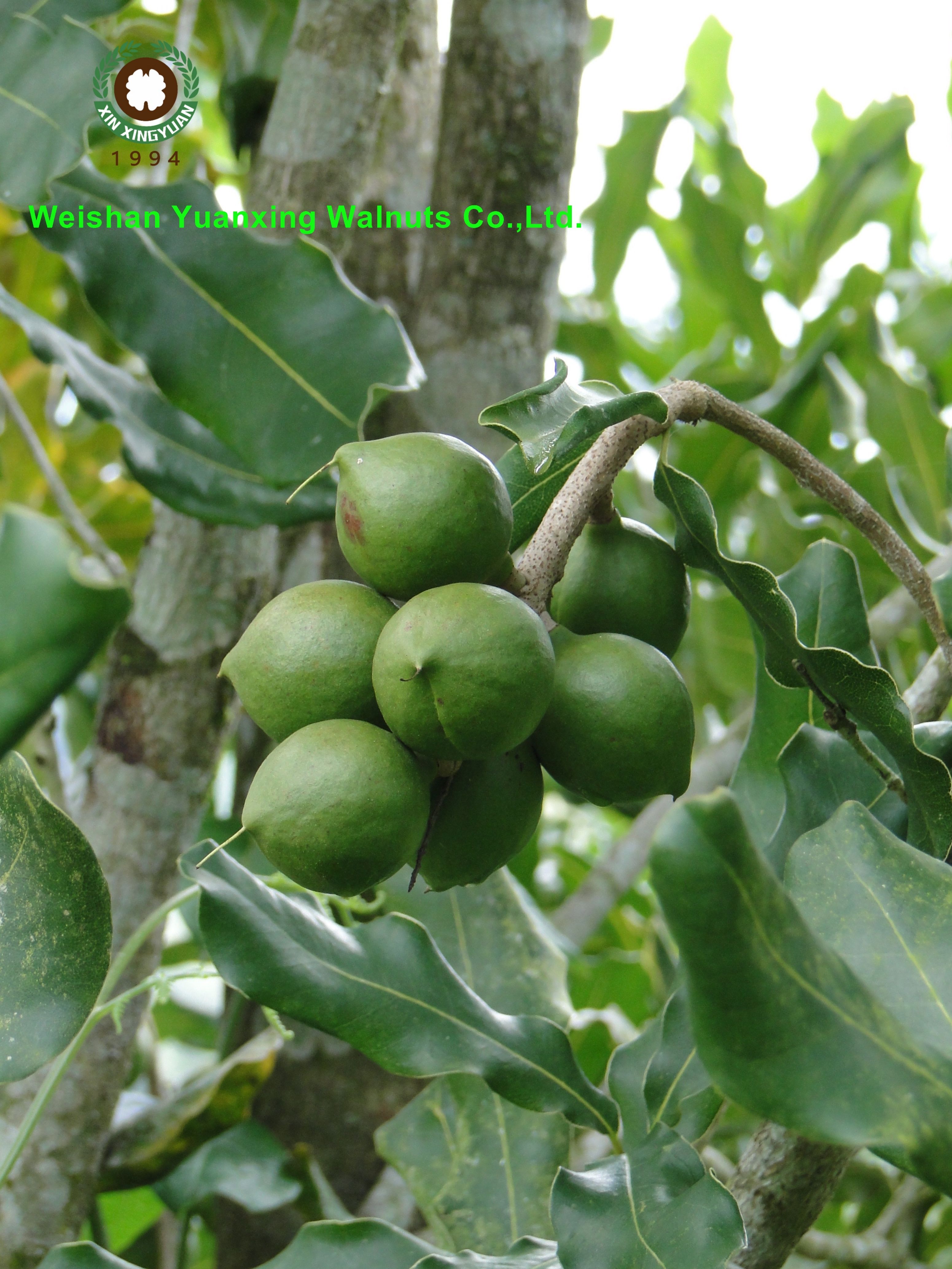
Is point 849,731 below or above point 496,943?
above

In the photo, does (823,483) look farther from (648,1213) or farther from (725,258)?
(725,258)

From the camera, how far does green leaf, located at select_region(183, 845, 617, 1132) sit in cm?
66

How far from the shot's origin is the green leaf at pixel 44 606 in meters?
0.35

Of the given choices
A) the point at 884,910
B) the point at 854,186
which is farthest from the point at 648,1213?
the point at 854,186

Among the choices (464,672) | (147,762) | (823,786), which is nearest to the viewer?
(464,672)

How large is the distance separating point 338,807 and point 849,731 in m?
0.34

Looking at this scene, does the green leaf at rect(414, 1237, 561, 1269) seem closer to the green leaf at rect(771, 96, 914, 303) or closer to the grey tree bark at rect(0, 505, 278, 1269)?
the grey tree bark at rect(0, 505, 278, 1269)

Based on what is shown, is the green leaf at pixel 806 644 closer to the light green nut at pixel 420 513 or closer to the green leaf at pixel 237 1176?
the light green nut at pixel 420 513

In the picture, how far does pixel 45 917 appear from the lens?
2.05 feet

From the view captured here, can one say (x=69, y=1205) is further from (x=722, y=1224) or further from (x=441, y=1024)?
(x=722, y=1224)

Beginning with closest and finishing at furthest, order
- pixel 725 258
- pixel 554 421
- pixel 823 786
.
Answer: pixel 554 421 < pixel 823 786 < pixel 725 258

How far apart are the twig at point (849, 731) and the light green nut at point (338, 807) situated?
0.82 ft

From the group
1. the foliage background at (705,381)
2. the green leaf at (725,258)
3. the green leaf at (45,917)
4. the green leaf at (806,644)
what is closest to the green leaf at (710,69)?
the foliage background at (705,381)

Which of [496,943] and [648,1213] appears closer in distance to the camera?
[648,1213]
